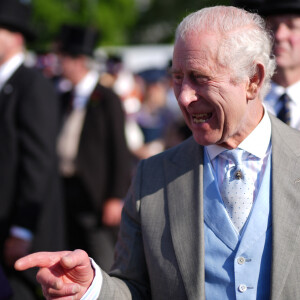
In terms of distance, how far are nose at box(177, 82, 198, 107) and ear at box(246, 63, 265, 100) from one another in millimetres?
220

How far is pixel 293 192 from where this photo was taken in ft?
7.72

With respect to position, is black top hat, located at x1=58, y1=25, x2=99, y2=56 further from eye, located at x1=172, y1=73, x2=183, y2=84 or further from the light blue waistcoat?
the light blue waistcoat

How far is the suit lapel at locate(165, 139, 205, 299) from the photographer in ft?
7.69

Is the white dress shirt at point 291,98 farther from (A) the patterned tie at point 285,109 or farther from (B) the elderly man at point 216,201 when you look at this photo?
(B) the elderly man at point 216,201

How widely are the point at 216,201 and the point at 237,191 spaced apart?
0.09 meters

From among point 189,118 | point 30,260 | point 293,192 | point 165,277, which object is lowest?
point 165,277

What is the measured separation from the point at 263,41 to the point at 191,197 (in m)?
0.68

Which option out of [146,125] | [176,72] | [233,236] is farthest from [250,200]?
[146,125]

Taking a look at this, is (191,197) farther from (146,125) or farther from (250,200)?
(146,125)

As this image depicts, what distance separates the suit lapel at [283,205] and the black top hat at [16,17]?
291 cm

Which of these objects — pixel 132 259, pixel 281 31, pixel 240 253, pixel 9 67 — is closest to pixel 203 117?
pixel 240 253

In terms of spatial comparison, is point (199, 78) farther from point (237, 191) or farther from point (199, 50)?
point (237, 191)

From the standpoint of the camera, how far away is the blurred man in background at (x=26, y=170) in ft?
14.3

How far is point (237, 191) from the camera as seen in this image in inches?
95.7
